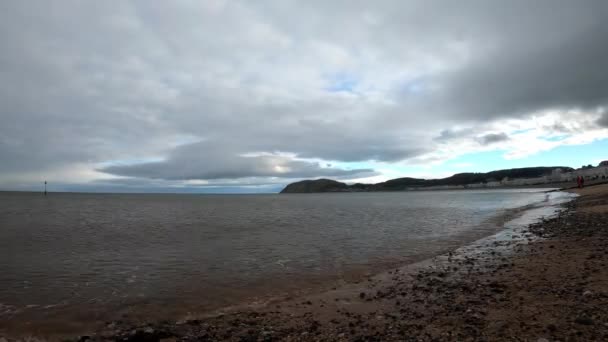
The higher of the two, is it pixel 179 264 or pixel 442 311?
pixel 442 311

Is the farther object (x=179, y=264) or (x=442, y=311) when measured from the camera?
(x=179, y=264)

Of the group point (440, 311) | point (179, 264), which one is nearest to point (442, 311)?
point (440, 311)

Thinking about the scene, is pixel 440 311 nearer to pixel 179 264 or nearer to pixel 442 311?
pixel 442 311

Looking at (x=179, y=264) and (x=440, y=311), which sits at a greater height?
(x=440, y=311)

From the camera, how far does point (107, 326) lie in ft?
30.4

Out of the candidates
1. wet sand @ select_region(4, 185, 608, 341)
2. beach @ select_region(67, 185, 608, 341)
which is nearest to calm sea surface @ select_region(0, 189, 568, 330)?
wet sand @ select_region(4, 185, 608, 341)

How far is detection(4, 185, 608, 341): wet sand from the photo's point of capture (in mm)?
6805

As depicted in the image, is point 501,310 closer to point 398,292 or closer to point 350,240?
point 398,292

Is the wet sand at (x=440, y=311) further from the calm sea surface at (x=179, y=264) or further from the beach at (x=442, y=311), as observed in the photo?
the calm sea surface at (x=179, y=264)

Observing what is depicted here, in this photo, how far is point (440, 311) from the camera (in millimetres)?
8250

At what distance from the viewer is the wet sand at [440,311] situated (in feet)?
22.3

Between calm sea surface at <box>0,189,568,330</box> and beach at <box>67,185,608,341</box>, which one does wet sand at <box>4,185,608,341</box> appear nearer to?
beach at <box>67,185,608,341</box>

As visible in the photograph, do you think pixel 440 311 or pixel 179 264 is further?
pixel 179 264

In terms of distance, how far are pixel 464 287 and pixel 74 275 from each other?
1590 cm
